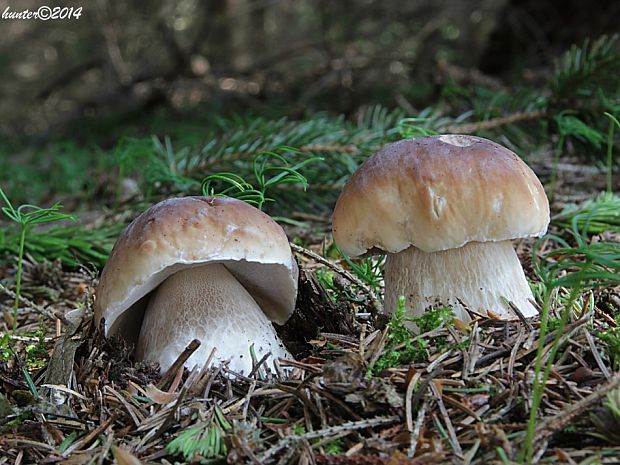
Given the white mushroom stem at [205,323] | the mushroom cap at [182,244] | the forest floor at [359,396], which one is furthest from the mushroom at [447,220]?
the white mushroom stem at [205,323]

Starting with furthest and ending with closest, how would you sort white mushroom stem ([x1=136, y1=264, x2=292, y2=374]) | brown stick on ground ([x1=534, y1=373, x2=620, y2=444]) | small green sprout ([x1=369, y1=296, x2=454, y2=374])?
white mushroom stem ([x1=136, y1=264, x2=292, y2=374]) → small green sprout ([x1=369, y1=296, x2=454, y2=374]) → brown stick on ground ([x1=534, y1=373, x2=620, y2=444])

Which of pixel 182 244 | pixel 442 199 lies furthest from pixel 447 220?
pixel 182 244

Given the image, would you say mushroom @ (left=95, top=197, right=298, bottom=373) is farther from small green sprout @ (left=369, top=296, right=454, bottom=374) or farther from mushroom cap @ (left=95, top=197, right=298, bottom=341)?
small green sprout @ (left=369, top=296, right=454, bottom=374)

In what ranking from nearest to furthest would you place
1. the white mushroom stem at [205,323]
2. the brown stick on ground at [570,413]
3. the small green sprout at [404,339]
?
the brown stick on ground at [570,413] → the small green sprout at [404,339] → the white mushroom stem at [205,323]

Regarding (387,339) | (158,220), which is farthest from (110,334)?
(387,339)

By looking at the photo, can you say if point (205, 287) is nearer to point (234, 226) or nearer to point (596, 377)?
point (234, 226)

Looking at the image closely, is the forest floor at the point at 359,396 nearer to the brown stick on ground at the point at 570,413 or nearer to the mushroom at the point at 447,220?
the brown stick on ground at the point at 570,413

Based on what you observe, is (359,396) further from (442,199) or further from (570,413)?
(442,199)

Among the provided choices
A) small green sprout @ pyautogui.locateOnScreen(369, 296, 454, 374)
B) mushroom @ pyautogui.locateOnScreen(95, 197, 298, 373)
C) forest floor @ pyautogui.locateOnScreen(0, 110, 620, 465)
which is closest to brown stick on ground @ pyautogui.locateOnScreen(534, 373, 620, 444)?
forest floor @ pyautogui.locateOnScreen(0, 110, 620, 465)

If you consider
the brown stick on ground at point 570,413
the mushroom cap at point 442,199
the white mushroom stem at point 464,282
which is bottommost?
the brown stick on ground at point 570,413
